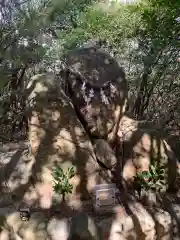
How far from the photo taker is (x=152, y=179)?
5562 mm

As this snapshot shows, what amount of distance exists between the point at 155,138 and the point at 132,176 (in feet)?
2.66

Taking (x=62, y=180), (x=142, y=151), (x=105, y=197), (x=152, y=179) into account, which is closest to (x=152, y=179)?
(x=152, y=179)

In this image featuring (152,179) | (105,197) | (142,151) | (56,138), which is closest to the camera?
(105,197)

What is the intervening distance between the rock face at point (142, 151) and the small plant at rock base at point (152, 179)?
0.41 ft

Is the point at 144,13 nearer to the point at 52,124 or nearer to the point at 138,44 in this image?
the point at 138,44

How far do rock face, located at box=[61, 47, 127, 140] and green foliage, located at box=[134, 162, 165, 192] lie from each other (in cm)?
76

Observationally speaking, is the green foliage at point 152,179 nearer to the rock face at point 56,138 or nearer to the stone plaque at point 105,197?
the rock face at point 56,138

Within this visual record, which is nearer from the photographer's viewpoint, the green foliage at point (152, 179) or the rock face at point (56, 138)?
the rock face at point (56, 138)

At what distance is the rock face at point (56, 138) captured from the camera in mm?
5000

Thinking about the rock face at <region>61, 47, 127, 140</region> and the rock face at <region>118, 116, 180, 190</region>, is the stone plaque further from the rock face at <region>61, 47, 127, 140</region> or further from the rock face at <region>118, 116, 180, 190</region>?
the rock face at <region>61, 47, 127, 140</region>

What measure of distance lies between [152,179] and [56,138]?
5.00 feet

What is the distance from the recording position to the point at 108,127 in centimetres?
570

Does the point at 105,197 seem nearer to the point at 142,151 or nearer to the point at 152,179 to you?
the point at 152,179

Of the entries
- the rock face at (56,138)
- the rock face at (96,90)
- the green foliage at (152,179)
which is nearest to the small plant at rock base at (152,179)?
the green foliage at (152,179)
